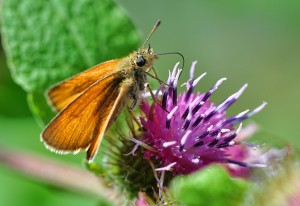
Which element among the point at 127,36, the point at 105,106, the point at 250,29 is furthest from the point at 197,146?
the point at 250,29

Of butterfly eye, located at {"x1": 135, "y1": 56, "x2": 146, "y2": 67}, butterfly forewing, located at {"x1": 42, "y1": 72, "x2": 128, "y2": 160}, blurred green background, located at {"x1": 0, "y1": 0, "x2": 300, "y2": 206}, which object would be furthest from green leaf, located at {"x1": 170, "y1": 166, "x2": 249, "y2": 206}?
blurred green background, located at {"x1": 0, "y1": 0, "x2": 300, "y2": 206}

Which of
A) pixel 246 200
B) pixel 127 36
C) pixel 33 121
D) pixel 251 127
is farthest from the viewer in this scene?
pixel 33 121

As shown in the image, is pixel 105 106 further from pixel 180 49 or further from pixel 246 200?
pixel 180 49

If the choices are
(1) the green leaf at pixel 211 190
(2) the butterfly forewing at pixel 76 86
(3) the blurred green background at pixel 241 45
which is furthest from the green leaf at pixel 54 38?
(3) the blurred green background at pixel 241 45

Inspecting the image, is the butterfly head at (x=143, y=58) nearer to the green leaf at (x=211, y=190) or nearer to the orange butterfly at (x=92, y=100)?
the orange butterfly at (x=92, y=100)

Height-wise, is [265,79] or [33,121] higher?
[33,121]
